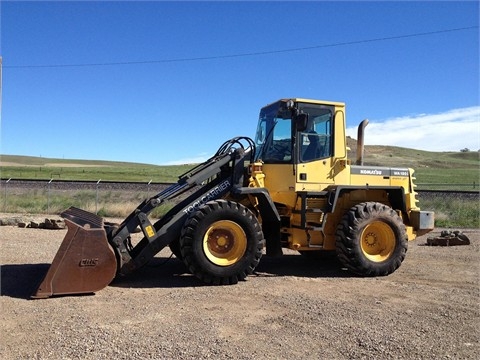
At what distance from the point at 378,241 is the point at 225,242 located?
2.83 m

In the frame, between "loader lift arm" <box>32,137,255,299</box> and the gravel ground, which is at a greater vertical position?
"loader lift arm" <box>32,137,255,299</box>

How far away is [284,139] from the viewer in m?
8.51

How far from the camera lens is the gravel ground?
4859 mm

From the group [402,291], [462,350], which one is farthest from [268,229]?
[462,350]

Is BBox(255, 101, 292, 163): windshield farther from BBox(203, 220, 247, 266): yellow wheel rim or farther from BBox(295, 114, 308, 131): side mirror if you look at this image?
BBox(203, 220, 247, 266): yellow wheel rim

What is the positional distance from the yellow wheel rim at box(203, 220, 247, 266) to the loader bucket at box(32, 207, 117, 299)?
4.85 feet

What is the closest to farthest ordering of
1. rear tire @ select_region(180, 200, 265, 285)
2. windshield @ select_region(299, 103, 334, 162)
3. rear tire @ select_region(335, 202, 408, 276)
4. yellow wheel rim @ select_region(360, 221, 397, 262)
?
rear tire @ select_region(180, 200, 265, 285) → rear tire @ select_region(335, 202, 408, 276) → windshield @ select_region(299, 103, 334, 162) → yellow wheel rim @ select_region(360, 221, 397, 262)

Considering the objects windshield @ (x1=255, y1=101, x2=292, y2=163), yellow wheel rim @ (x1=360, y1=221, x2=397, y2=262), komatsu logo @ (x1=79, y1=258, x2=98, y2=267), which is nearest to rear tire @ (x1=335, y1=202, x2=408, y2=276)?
yellow wheel rim @ (x1=360, y1=221, x2=397, y2=262)

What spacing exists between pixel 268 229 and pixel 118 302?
3050 mm

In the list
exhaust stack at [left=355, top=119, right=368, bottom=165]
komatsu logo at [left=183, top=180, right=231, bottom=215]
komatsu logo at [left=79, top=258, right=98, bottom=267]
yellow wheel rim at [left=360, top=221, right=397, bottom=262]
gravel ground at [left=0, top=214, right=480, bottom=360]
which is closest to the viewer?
A: gravel ground at [left=0, top=214, right=480, bottom=360]

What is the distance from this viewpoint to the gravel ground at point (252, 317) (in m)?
4.86

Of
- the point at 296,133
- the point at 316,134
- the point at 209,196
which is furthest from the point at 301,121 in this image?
the point at 209,196

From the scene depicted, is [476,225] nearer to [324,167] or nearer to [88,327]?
[324,167]

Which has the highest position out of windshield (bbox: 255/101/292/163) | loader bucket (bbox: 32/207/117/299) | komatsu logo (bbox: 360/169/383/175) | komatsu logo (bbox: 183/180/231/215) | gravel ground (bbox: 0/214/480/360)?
windshield (bbox: 255/101/292/163)
